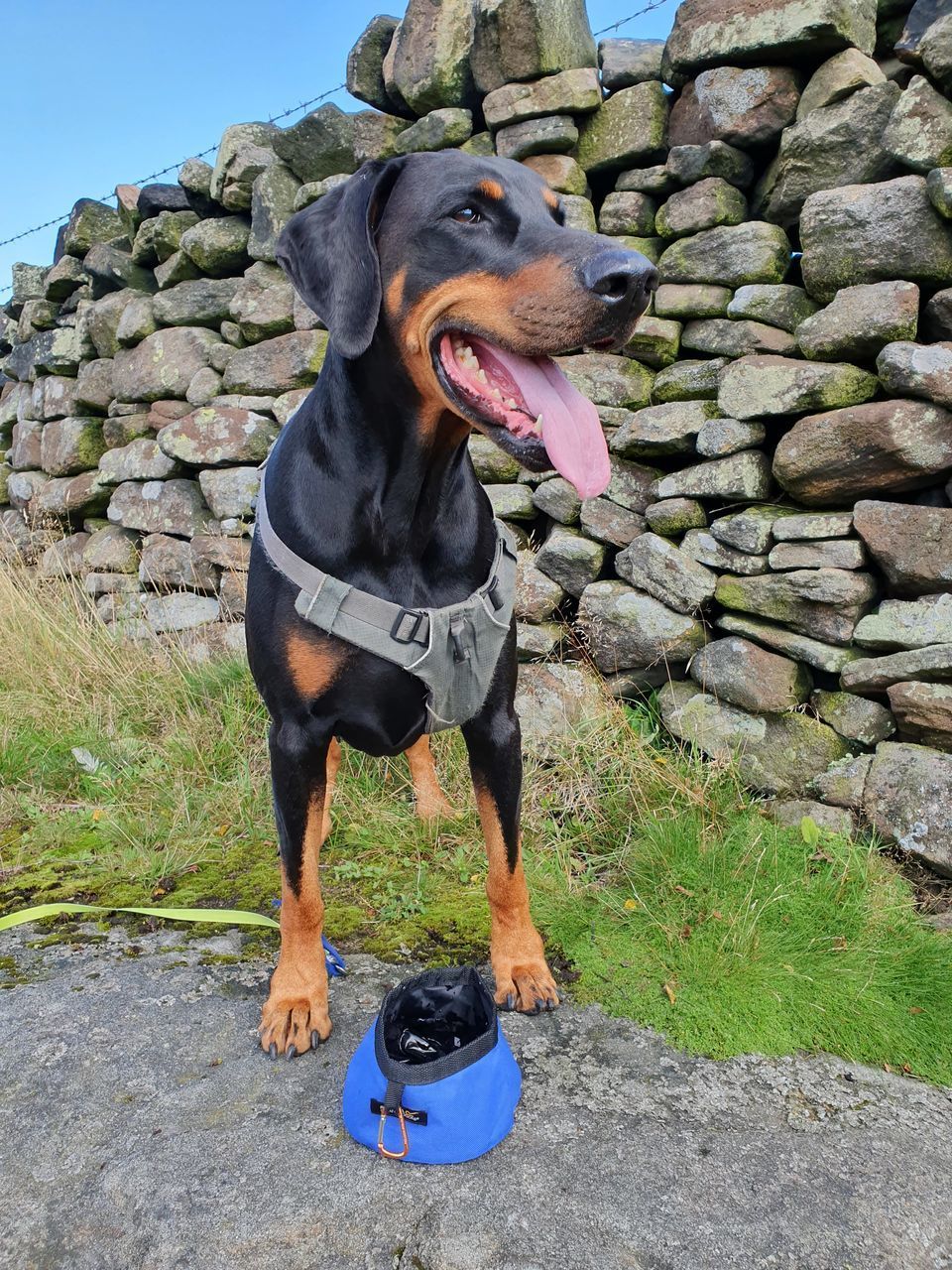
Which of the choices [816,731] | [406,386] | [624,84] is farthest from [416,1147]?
[624,84]

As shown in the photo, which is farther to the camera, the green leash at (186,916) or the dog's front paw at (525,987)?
the green leash at (186,916)

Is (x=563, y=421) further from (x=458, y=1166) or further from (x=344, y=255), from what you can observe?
(x=458, y=1166)

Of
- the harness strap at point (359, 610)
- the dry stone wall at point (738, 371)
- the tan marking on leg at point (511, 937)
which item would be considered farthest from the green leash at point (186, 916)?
the dry stone wall at point (738, 371)

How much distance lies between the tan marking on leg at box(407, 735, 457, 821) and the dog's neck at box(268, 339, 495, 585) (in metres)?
1.35

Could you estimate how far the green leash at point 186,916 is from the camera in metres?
2.51

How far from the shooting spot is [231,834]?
11.5 ft

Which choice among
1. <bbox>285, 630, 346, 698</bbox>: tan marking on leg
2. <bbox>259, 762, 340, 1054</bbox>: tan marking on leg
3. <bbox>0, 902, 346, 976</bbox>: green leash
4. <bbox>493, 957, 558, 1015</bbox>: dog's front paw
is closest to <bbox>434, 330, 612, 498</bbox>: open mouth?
<bbox>285, 630, 346, 698</bbox>: tan marking on leg

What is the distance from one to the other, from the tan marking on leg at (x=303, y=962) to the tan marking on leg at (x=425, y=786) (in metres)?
1.15

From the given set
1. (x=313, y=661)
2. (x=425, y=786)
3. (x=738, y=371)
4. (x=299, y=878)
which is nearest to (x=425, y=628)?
(x=313, y=661)

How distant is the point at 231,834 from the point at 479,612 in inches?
72.7

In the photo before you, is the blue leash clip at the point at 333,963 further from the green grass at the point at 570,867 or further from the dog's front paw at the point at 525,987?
the dog's front paw at the point at 525,987

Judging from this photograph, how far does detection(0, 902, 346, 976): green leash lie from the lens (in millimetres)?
2508

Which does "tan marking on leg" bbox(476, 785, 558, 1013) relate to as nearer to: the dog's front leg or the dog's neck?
the dog's front leg

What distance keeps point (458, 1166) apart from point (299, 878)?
785 millimetres
